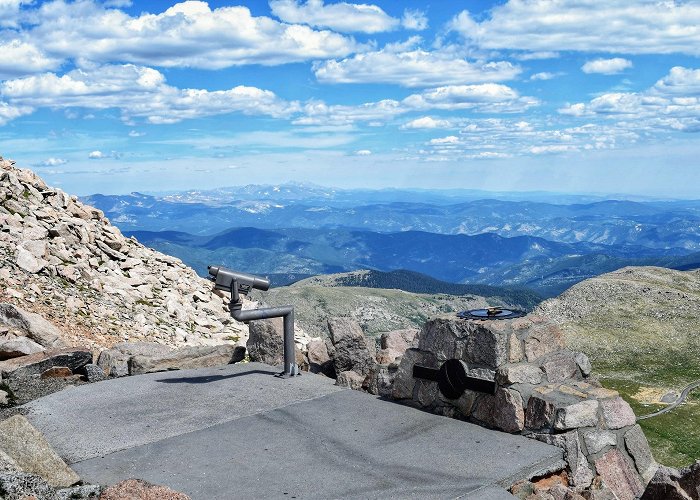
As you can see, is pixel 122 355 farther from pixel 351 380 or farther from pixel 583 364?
pixel 583 364

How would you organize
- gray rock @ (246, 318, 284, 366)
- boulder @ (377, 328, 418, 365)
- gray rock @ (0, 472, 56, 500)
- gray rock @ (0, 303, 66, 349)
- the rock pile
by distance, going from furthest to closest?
the rock pile, gray rock @ (0, 303, 66, 349), gray rock @ (246, 318, 284, 366), boulder @ (377, 328, 418, 365), gray rock @ (0, 472, 56, 500)

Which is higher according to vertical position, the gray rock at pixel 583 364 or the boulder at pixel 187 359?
the gray rock at pixel 583 364

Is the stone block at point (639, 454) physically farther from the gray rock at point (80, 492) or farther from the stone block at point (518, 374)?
the gray rock at point (80, 492)

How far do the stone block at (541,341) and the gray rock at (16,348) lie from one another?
10180 millimetres

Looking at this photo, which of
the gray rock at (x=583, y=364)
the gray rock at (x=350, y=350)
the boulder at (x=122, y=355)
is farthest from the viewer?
the boulder at (x=122, y=355)

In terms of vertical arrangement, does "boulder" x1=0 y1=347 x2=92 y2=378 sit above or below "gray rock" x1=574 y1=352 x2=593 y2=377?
below

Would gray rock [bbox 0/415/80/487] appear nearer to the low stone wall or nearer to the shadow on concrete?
the shadow on concrete

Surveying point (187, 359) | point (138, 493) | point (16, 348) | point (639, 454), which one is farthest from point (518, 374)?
point (16, 348)

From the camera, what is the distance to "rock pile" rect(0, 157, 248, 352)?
2316 cm

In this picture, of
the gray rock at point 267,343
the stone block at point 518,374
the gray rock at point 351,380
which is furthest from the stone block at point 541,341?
the gray rock at point 267,343

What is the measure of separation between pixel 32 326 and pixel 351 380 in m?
9.17

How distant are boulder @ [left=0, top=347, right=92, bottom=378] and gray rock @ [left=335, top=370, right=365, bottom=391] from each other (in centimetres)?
497

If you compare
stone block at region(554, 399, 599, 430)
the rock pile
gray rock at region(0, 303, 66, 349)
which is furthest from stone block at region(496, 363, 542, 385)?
the rock pile

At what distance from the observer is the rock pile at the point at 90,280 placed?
912 inches
